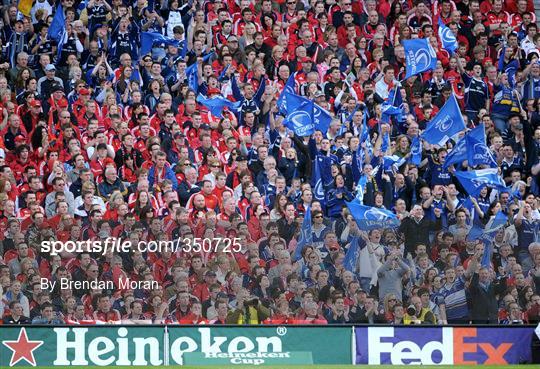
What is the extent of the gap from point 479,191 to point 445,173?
31.5 inches

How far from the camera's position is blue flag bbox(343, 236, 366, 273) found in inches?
887

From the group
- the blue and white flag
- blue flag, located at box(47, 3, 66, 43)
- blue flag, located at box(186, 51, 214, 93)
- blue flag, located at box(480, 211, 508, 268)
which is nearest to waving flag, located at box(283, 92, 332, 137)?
the blue and white flag

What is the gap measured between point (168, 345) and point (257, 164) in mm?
5218

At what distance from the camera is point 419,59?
28.8 meters

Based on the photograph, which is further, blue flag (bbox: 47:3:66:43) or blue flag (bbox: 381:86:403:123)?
blue flag (bbox: 47:3:66:43)

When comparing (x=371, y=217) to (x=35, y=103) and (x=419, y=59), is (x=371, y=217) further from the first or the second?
(x=35, y=103)

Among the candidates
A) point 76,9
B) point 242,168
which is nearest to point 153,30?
point 76,9

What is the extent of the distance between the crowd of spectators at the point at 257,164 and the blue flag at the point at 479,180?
170 millimetres

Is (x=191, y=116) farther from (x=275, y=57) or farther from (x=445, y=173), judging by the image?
(x=445, y=173)

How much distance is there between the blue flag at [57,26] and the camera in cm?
2830

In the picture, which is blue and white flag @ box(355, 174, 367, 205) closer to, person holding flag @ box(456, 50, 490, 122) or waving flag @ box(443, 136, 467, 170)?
waving flag @ box(443, 136, 467, 170)

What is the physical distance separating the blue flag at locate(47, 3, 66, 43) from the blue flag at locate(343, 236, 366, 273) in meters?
8.52

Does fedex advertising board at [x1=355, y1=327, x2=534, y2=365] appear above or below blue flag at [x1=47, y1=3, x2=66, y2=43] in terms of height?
below

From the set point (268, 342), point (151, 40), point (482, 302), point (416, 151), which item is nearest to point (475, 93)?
point (416, 151)
